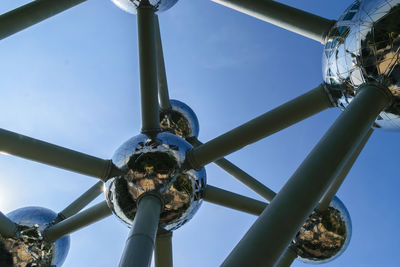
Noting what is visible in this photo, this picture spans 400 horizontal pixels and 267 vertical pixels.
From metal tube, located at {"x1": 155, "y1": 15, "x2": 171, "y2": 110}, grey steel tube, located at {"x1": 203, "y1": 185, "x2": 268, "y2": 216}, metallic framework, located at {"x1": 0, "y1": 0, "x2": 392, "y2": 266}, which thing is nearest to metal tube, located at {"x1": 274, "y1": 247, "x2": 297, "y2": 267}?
metallic framework, located at {"x1": 0, "y1": 0, "x2": 392, "y2": 266}

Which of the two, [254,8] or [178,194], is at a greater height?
[254,8]

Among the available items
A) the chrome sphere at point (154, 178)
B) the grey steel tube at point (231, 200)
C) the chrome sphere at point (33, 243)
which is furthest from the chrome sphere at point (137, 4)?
the chrome sphere at point (33, 243)

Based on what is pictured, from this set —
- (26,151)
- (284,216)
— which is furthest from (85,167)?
(284,216)

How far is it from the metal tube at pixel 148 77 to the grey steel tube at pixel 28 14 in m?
1.17

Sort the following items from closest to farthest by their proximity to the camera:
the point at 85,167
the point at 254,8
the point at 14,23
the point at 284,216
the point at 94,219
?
the point at 284,216 < the point at 14,23 < the point at 85,167 < the point at 254,8 < the point at 94,219

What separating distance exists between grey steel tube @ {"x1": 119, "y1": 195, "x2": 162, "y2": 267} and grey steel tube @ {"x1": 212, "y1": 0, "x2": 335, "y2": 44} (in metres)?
3.11

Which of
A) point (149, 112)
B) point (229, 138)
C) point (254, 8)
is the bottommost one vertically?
point (229, 138)

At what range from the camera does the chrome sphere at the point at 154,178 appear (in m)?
5.91

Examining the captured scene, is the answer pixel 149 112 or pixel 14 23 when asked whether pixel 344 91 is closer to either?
pixel 149 112

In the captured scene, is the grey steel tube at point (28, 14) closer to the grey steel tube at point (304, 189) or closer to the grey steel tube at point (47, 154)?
the grey steel tube at point (47, 154)

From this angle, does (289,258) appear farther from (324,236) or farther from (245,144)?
(245,144)

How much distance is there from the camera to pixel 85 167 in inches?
227

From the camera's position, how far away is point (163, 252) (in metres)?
7.05

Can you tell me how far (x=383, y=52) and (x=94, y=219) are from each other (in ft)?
15.9
